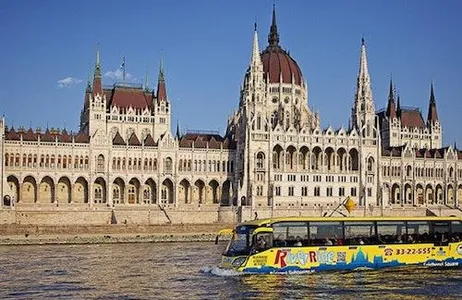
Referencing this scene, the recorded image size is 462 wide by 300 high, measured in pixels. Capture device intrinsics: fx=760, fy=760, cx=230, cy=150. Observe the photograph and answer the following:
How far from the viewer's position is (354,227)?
42719mm

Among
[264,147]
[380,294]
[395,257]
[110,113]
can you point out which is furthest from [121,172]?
[380,294]

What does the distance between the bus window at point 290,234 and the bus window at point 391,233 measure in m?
4.89

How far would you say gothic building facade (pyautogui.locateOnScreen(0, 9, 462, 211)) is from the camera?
333ft

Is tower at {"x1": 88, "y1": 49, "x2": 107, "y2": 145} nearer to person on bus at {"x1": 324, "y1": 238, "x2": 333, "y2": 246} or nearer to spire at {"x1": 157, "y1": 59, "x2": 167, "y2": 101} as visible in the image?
spire at {"x1": 157, "y1": 59, "x2": 167, "y2": 101}

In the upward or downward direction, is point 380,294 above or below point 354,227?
below

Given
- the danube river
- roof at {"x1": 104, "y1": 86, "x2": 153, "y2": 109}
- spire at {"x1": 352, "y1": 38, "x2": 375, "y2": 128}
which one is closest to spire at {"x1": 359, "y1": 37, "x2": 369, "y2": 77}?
spire at {"x1": 352, "y1": 38, "x2": 375, "y2": 128}

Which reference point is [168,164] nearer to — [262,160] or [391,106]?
[262,160]

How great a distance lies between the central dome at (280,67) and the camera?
5226 inches

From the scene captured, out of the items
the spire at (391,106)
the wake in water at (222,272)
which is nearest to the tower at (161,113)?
the spire at (391,106)

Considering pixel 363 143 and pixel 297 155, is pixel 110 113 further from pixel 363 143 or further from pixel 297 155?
pixel 363 143

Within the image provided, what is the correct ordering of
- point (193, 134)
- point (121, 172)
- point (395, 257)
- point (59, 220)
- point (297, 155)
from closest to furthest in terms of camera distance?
point (395, 257) < point (59, 220) < point (121, 172) < point (297, 155) < point (193, 134)

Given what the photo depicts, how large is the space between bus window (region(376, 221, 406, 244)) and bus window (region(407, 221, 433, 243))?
0.35 metres

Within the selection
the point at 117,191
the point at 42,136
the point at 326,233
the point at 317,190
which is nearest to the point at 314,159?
the point at 317,190

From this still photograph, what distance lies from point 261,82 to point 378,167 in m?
23.0
